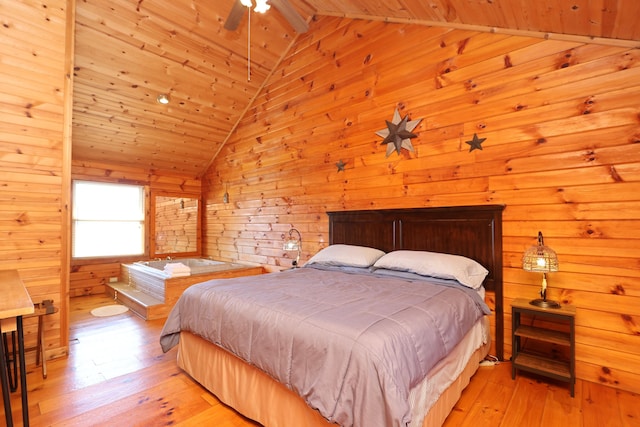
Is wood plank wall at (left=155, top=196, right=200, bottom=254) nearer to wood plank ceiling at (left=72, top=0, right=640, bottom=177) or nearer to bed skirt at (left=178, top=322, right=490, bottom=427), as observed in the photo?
wood plank ceiling at (left=72, top=0, right=640, bottom=177)

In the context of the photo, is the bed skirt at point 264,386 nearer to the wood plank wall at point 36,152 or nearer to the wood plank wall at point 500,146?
the wood plank wall at point 500,146

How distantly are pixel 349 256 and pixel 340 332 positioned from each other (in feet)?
5.49

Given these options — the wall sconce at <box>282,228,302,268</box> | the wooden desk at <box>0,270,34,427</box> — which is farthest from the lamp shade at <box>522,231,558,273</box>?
the wooden desk at <box>0,270,34,427</box>

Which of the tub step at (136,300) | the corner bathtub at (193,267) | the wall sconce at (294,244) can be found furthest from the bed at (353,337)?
the corner bathtub at (193,267)

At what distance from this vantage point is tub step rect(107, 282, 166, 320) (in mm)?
3650

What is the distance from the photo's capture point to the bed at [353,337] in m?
1.25

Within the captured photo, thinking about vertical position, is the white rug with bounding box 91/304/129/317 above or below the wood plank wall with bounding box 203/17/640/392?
below

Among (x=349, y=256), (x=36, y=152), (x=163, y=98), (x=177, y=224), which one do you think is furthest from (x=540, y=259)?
(x=177, y=224)

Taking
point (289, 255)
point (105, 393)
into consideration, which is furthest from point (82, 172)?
point (105, 393)

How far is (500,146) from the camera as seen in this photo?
8.46 feet

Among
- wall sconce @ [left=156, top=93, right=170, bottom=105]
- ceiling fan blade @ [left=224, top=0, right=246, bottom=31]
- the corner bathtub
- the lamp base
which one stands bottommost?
the corner bathtub

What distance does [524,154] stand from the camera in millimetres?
2459

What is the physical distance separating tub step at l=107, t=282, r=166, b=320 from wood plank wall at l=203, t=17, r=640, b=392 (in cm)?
176

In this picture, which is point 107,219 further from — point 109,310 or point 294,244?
point 294,244
